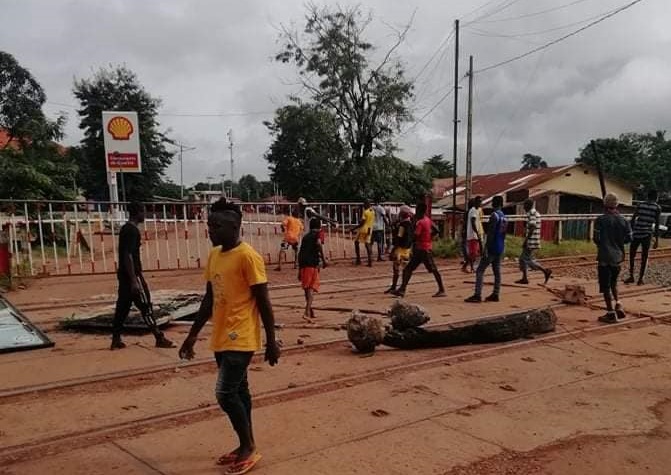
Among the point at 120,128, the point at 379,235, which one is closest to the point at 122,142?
the point at 120,128

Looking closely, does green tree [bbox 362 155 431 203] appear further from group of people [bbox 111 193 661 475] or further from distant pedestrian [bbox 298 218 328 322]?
distant pedestrian [bbox 298 218 328 322]

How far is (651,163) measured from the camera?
57.1 meters

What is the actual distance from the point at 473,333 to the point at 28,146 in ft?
73.6

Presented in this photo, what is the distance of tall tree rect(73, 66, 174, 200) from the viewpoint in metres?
43.5

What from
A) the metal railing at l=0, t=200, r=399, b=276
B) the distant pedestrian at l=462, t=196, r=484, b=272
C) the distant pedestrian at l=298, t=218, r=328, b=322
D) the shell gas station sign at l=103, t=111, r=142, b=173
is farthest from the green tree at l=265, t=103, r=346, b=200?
the distant pedestrian at l=298, t=218, r=328, b=322

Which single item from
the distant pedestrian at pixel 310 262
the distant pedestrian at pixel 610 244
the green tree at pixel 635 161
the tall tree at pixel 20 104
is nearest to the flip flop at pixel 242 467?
the distant pedestrian at pixel 310 262

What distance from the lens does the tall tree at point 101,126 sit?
43.5 meters

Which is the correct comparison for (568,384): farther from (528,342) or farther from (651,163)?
(651,163)

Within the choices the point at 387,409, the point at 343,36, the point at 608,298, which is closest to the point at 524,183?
the point at 343,36

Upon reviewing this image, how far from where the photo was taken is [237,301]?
403cm

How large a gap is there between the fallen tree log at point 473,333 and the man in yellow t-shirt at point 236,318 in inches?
144

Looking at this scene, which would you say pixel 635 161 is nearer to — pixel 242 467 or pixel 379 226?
pixel 379 226

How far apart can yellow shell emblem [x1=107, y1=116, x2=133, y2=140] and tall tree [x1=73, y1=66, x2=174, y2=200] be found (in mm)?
20693

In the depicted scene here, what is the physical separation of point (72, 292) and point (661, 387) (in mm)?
9813
